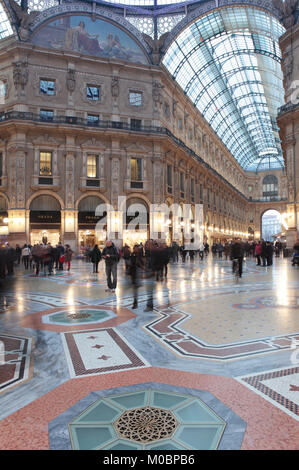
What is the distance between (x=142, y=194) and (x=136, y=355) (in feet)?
87.7

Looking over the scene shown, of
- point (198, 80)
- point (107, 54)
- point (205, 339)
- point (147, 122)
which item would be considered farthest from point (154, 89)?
point (205, 339)

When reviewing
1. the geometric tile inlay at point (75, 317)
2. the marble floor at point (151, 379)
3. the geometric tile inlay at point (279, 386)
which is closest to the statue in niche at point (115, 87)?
the geometric tile inlay at point (75, 317)

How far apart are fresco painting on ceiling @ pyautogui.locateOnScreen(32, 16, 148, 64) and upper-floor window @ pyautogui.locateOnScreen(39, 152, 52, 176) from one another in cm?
971

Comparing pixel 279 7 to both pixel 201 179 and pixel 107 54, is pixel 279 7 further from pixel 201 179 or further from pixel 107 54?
pixel 201 179

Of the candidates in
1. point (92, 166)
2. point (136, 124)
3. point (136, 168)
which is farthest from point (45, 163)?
point (136, 124)

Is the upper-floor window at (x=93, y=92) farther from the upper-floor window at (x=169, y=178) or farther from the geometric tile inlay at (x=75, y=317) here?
the geometric tile inlay at (x=75, y=317)

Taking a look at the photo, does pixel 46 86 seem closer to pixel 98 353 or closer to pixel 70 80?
pixel 70 80

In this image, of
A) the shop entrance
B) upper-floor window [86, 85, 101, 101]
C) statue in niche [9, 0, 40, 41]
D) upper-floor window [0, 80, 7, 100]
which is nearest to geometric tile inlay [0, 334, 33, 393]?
the shop entrance

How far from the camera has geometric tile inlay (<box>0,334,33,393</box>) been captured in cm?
322

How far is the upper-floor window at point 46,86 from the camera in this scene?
2784cm

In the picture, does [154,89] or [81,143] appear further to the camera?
[154,89]

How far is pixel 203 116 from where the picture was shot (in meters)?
44.9

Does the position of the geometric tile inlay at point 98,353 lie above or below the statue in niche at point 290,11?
below

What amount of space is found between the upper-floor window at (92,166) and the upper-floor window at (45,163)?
3429 mm
